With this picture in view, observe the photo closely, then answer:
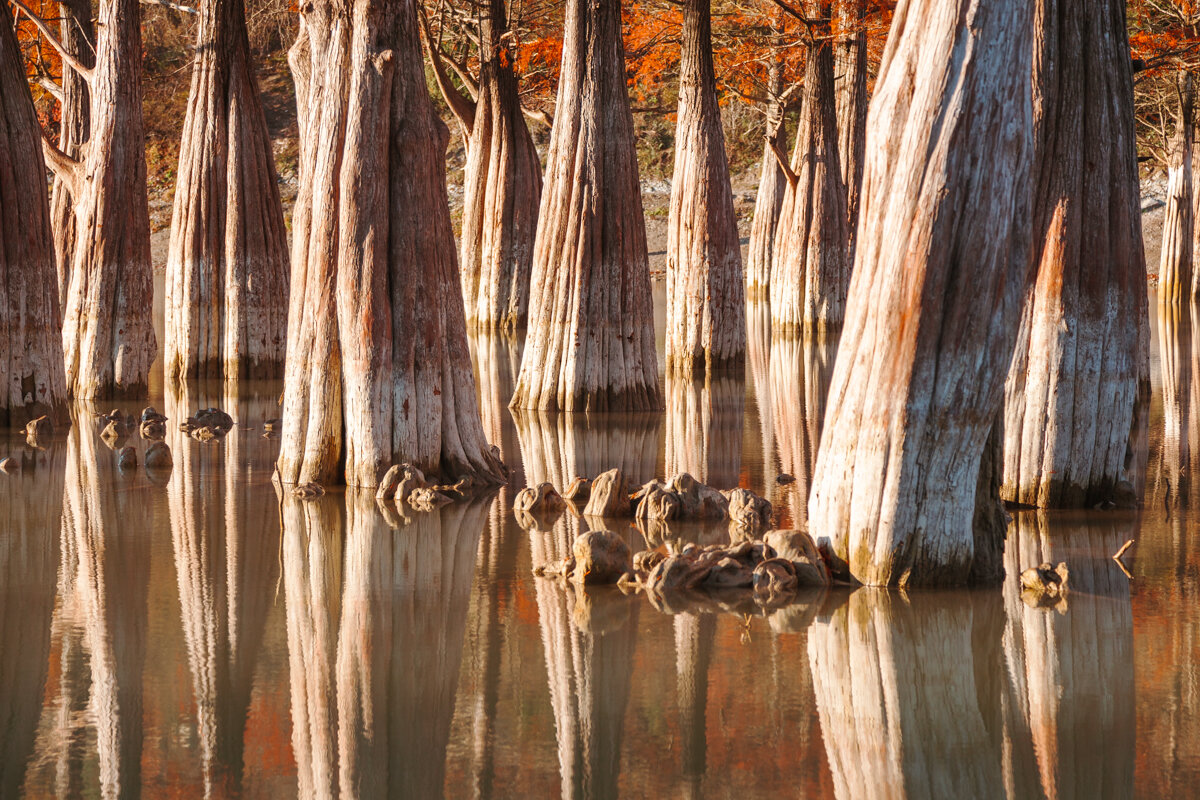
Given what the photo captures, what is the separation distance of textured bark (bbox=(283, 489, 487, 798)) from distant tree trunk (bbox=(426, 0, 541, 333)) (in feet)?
43.0

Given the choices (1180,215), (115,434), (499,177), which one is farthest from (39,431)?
(1180,215)

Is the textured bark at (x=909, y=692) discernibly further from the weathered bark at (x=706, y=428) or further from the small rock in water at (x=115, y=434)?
the small rock in water at (x=115, y=434)

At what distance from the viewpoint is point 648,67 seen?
26078mm

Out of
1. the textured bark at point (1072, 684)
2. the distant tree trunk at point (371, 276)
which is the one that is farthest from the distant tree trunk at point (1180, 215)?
the textured bark at point (1072, 684)

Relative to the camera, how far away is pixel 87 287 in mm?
12820

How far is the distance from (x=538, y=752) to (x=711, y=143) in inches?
419

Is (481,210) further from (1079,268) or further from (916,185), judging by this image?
(916,185)

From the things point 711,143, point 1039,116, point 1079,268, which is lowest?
point 1079,268

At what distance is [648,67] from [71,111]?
1233 centimetres

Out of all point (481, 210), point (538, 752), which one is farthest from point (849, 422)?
point (481, 210)

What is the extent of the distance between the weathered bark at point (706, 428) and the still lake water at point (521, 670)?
171 cm

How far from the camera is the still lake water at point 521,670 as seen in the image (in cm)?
437

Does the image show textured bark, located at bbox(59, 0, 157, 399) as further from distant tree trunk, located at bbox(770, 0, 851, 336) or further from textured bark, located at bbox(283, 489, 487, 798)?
distant tree trunk, located at bbox(770, 0, 851, 336)

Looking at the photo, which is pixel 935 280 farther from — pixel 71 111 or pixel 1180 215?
pixel 1180 215
